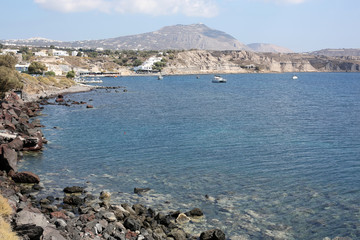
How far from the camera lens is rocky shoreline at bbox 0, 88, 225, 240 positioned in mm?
13922

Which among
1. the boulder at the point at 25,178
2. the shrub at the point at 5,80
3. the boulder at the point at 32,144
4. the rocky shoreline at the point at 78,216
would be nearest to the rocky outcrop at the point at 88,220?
the rocky shoreline at the point at 78,216

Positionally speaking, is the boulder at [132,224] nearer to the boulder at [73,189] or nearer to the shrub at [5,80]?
the boulder at [73,189]

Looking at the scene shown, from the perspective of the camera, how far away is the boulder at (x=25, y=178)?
23109 millimetres

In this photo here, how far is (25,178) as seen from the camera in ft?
76.0

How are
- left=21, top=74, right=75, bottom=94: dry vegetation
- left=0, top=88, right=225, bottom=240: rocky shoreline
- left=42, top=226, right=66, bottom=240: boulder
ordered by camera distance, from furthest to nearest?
1. left=21, top=74, right=75, bottom=94: dry vegetation
2. left=0, top=88, right=225, bottom=240: rocky shoreline
3. left=42, top=226, right=66, bottom=240: boulder

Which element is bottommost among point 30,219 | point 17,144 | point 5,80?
point 17,144

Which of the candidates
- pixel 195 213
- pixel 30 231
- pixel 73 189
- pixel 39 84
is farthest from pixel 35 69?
pixel 30 231

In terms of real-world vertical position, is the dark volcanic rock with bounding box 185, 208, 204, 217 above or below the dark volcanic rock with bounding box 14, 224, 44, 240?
below

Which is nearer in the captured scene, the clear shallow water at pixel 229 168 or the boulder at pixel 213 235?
the boulder at pixel 213 235

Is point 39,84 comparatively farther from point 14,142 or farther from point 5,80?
point 14,142

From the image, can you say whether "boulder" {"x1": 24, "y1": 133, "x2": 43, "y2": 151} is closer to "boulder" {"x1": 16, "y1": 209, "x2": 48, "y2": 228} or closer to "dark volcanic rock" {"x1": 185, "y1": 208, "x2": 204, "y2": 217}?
"dark volcanic rock" {"x1": 185, "y1": 208, "x2": 204, "y2": 217}

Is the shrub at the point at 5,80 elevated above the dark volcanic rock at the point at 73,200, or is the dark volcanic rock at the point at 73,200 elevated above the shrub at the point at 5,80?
the shrub at the point at 5,80

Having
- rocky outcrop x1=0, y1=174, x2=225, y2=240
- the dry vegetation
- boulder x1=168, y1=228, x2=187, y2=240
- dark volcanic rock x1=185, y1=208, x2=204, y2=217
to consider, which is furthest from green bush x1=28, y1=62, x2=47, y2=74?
boulder x1=168, y1=228, x2=187, y2=240

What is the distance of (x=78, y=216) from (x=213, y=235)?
6.89m
